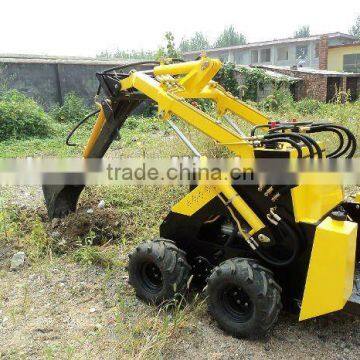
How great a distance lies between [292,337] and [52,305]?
68.3 inches

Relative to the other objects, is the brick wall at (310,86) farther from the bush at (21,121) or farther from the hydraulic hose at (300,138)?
the hydraulic hose at (300,138)

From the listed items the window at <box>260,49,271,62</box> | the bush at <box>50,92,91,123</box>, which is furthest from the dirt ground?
the window at <box>260,49,271,62</box>

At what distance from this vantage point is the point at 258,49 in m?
41.5

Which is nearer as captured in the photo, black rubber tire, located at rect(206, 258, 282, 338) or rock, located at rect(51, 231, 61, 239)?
black rubber tire, located at rect(206, 258, 282, 338)

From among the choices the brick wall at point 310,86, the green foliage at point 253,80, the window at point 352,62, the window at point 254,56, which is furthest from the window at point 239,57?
the green foliage at point 253,80

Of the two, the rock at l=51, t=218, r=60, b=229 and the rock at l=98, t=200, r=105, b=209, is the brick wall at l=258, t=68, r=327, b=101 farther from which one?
the rock at l=51, t=218, r=60, b=229

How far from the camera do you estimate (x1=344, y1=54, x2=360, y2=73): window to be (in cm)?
3019

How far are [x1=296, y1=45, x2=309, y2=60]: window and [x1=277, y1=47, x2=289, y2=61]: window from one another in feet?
3.47

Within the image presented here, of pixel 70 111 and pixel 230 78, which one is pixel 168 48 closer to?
pixel 70 111

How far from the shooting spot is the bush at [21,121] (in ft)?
32.3

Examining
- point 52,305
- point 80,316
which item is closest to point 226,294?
point 80,316

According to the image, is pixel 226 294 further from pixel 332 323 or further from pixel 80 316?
pixel 80 316

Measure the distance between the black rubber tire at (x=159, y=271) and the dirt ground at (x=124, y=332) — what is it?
0.12m

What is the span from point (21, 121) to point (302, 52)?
118 ft
